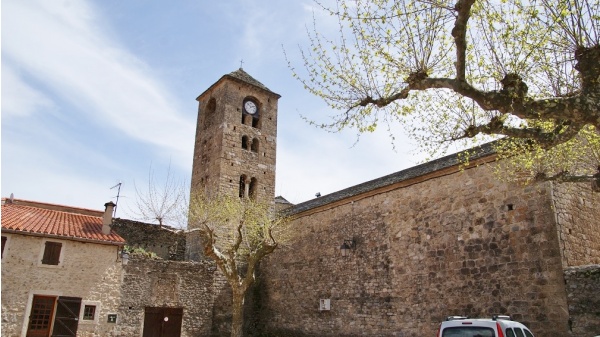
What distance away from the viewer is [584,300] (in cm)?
921

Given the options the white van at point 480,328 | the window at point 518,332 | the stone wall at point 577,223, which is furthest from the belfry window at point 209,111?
the window at point 518,332

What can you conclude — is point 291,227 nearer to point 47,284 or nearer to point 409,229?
point 409,229

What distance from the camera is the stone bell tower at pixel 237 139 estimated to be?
22.2m

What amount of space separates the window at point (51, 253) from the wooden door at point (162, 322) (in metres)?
3.85

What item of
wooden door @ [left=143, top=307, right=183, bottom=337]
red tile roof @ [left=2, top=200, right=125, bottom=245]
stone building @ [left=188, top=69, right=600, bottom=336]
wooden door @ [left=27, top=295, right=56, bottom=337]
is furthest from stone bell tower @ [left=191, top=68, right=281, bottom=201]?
wooden door @ [left=27, top=295, right=56, bottom=337]

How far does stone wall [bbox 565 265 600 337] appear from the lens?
895cm

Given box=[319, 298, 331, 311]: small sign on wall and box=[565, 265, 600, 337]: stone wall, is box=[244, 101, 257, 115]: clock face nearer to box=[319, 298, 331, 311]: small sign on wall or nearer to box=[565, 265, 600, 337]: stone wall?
box=[319, 298, 331, 311]: small sign on wall

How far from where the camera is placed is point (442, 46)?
296 inches

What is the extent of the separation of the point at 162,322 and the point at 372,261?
8.80m

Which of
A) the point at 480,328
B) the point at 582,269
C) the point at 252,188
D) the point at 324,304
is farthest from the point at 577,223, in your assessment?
the point at 252,188

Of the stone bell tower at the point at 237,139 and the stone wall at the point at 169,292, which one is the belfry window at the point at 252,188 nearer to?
the stone bell tower at the point at 237,139

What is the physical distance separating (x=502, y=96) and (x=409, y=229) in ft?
26.1

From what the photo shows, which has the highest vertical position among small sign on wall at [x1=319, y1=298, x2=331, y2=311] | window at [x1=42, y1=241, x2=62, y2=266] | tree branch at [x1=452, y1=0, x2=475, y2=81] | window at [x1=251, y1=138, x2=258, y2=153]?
window at [x1=251, y1=138, x2=258, y2=153]

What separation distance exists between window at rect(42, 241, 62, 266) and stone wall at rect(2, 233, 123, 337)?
0.15 meters
